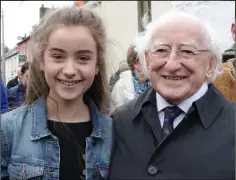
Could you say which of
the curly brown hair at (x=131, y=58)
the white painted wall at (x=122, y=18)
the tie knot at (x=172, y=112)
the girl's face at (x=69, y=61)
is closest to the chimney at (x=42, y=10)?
the girl's face at (x=69, y=61)

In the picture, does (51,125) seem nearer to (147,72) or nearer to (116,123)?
(116,123)

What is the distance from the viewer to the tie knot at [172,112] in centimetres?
183

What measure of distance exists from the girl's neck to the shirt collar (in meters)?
0.36

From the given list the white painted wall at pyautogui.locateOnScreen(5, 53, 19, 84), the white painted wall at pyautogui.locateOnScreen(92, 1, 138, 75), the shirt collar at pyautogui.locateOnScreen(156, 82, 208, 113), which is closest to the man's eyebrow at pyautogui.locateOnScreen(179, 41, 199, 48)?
the shirt collar at pyautogui.locateOnScreen(156, 82, 208, 113)

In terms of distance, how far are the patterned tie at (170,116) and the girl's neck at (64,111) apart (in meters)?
0.36

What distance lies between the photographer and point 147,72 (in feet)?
6.44

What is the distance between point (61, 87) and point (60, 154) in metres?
0.29

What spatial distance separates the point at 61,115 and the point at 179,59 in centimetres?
59

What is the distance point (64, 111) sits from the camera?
5.83 ft

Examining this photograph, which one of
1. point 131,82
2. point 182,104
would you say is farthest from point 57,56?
point 131,82

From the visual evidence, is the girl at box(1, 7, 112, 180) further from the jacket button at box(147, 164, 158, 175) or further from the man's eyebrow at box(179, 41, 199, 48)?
the man's eyebrow at box(179, 41, 199, 48)

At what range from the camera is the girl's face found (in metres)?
1.67

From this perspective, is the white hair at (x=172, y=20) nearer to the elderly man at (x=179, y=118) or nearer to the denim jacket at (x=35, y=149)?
the elderly man at (x=179, y=118)

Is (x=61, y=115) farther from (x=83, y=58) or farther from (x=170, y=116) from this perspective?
(x=170, y=116)
